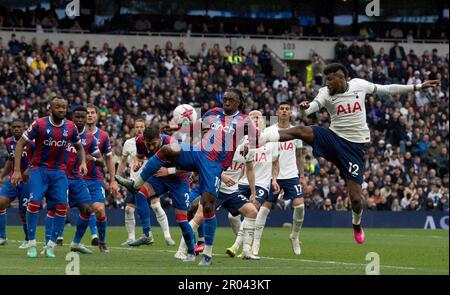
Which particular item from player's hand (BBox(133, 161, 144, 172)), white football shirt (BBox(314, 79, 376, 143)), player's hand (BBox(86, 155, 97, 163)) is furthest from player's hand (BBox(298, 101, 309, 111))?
player's hand (BBox(133, 161, 144, 172))

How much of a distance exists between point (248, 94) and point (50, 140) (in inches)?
1000

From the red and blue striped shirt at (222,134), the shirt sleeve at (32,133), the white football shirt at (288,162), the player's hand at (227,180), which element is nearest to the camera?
the red and blue striped shirt at (222,134)

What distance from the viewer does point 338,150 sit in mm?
17016

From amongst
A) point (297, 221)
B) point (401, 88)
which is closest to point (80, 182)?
point (297, 221)

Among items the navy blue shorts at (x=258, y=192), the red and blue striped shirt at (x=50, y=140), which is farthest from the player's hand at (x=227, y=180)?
the red and blue striped shirt at (x=50, y=140)

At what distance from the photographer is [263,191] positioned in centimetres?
2011

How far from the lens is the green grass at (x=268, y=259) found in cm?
1539

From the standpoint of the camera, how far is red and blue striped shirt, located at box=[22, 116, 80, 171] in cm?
1759

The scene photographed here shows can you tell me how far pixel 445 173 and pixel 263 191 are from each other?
23153 millimetres

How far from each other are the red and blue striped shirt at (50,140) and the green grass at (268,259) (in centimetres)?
160

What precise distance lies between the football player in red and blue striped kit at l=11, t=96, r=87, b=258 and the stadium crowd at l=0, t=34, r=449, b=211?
1577cm

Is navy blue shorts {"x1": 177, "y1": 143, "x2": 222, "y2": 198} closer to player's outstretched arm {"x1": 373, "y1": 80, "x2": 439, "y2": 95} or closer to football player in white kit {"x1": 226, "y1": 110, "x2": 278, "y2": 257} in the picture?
player's outstretched arm {"x1": 373, "y1": 80, "x2": 439, "y2": 95}

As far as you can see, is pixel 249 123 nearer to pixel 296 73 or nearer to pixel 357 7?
pixel 296 73

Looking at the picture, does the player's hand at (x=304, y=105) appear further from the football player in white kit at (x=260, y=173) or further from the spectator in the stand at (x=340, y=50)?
the spectator in the stand at (x=340, y=50)
